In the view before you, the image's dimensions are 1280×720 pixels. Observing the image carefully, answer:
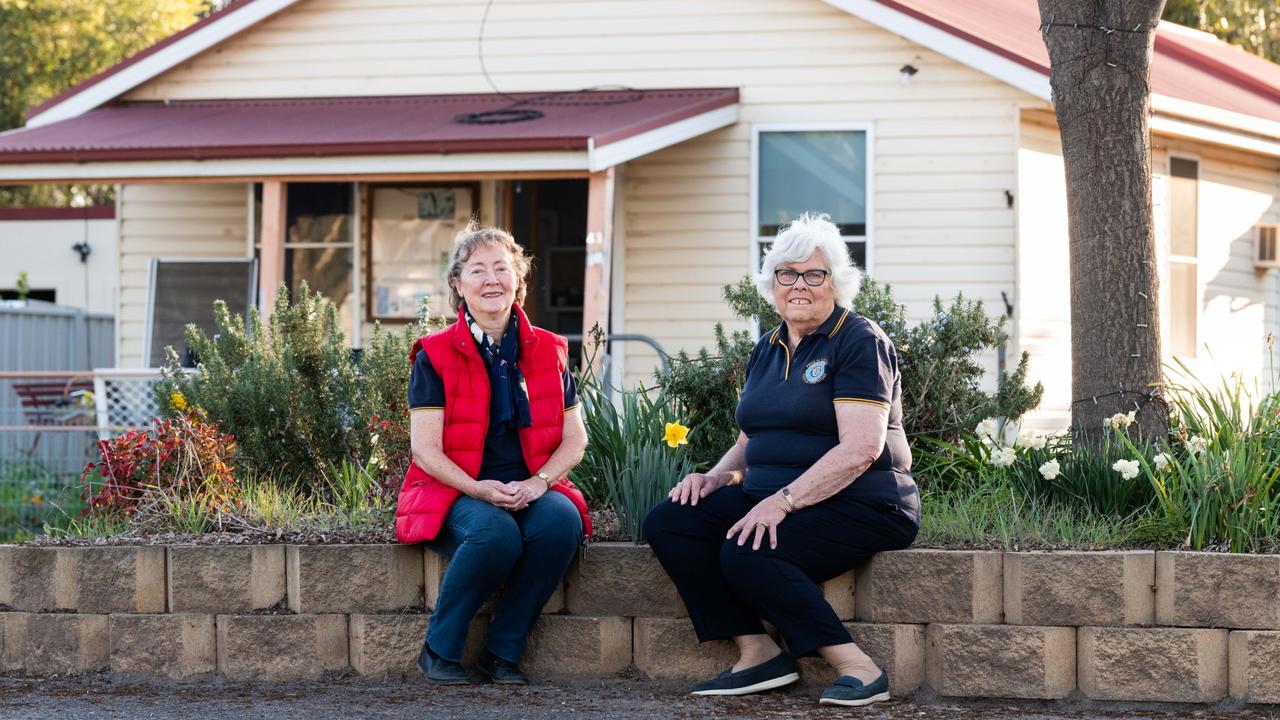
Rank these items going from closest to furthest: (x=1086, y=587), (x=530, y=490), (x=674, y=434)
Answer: (x=1086, y=587) → (x=530, y=490) → (x=674, y=434)

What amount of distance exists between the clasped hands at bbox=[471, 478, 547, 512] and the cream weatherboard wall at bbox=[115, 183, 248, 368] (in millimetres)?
7989

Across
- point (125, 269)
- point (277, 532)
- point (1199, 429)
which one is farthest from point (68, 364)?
point (1199, 429)

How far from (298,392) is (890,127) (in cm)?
566

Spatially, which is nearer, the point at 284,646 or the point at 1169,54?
the point at 284,646

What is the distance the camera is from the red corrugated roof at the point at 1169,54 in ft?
36.3

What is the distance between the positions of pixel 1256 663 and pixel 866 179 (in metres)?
6.69

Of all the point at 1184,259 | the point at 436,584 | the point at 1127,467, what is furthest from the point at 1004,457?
the point at 1184,259

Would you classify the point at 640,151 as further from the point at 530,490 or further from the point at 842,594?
the point at 842,594

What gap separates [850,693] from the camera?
5012mm

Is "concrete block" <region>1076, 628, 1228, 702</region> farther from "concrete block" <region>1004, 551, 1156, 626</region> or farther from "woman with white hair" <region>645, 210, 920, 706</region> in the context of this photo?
"woman with white hair" <region>645, 210, 920, 706</region>

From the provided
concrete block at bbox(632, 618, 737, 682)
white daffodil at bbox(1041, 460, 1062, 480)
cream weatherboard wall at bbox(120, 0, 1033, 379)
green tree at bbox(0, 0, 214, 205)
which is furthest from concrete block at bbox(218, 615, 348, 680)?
green tree at bbox(0, 0, 214, 205)

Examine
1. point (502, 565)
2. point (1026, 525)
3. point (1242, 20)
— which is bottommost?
point (502, 565)

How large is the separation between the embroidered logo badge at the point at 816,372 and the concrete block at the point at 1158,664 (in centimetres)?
121

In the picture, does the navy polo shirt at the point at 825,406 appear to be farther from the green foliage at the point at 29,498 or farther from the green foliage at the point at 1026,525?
the green foliage at the point at 29,498
